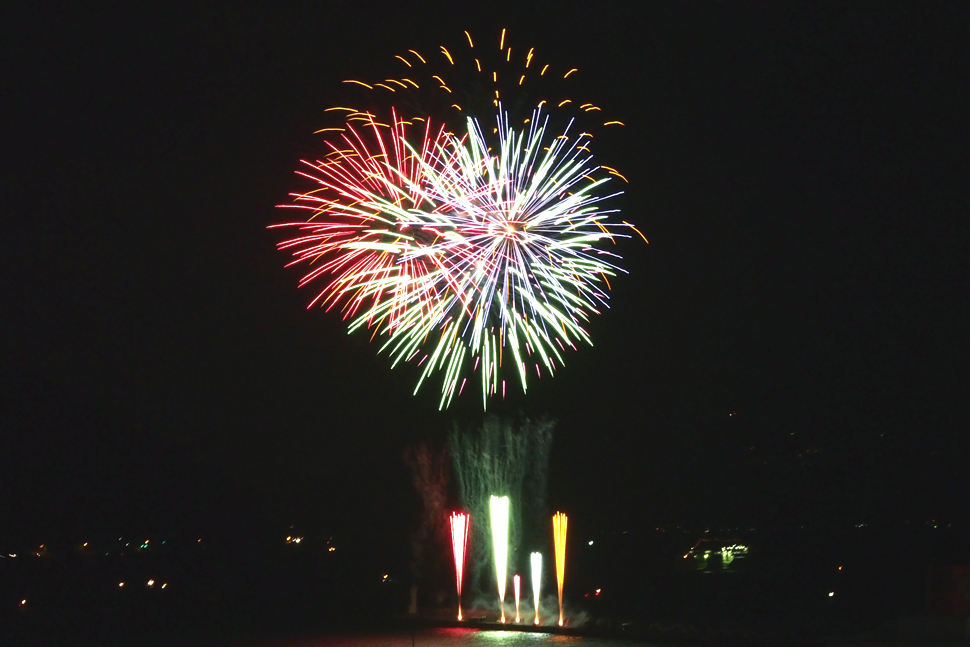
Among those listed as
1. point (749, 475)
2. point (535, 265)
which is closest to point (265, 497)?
point (749, 475)

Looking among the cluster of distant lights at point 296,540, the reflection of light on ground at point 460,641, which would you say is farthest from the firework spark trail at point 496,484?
the cluster of distant lights at point 296,540

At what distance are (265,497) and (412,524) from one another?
922 cm

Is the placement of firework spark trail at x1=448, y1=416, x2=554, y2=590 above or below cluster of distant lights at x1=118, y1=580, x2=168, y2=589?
above

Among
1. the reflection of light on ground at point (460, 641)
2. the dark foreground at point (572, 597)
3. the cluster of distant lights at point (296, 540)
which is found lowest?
the reflection of light on ground at point (460, 641)

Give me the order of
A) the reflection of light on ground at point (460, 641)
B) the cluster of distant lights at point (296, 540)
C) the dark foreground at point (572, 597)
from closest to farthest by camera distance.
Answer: the reflection of light on ground at point (460, 641) < the dark foreground at point (572, 597) < the cluster of distant lights at point (296, 540)

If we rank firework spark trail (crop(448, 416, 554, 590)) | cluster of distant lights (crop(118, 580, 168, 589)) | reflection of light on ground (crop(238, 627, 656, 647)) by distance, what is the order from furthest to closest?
1. cluster of distant lights (crop(118, 580, 168, 589))
2. firework spark trail (crop(448, 416, 554, 590))
3. reflection of light on ground (crop(238, 627, 656, 647))

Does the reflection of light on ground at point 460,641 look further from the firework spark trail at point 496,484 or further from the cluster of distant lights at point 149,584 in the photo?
the cluster of distant lights at point 149,584

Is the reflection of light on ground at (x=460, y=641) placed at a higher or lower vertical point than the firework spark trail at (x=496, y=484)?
lower

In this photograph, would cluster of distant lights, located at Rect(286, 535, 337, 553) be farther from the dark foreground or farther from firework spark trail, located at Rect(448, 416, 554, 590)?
firework spark trail, located at Rect(448, 416, 554, 590)

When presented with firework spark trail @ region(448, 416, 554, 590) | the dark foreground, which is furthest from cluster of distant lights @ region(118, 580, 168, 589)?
firework spark trail @ region(448, 416, 554, 590)

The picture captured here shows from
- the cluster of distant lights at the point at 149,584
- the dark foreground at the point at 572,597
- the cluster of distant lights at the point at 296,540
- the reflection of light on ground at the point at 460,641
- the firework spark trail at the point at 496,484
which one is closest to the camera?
the reflection of light on ground at the point at 460,641

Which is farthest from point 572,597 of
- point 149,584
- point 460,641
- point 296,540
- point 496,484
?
point 296,540

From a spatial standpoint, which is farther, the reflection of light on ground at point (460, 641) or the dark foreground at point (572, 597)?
the dark foreground at point (572, 597)

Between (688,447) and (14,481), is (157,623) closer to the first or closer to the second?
(688,447)
